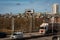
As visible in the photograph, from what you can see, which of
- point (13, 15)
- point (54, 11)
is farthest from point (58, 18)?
point (13, 15)

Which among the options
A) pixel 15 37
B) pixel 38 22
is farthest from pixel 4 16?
pixel 15 37

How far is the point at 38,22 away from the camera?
9.97 m

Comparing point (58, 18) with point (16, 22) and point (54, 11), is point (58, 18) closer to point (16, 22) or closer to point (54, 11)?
point (54, 11)

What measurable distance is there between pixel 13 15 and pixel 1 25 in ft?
3.24

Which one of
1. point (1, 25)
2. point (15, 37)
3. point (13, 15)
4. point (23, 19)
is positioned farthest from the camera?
point (23, 19)

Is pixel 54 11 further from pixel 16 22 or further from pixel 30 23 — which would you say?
pixel 16 22

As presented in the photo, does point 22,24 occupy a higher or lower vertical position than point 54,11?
lower

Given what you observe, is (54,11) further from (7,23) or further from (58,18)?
(7,23)

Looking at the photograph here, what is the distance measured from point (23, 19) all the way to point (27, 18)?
227 millimetres

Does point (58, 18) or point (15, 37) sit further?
point (58, 18)

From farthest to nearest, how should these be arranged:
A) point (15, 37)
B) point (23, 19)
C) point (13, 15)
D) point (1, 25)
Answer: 1. point (23, 19)
2. point (13, 15)
3. point (1, 25)
4. point (15, 37)

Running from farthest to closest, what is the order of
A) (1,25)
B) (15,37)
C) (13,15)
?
(13,15)
(1,25)
(15,37)

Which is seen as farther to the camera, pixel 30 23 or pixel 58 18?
pixel 58 18

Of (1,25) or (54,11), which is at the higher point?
(54,11)
